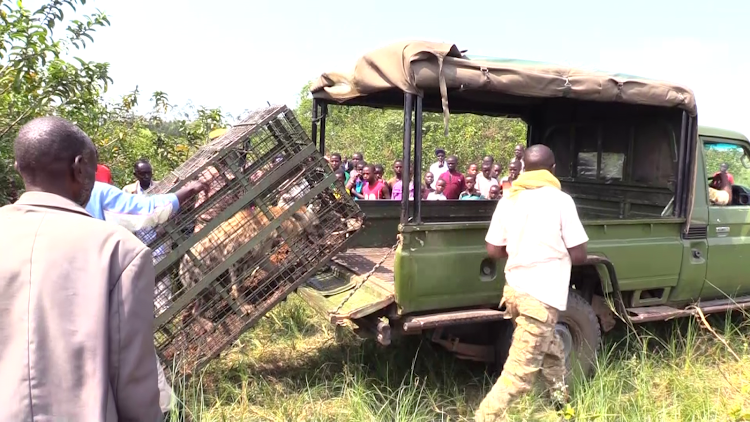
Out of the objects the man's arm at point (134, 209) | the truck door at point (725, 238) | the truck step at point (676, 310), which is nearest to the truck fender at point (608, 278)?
the truck step at point (676, 310)

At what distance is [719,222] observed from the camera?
473 cm

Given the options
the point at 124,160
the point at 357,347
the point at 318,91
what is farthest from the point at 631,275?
the point at 124,160

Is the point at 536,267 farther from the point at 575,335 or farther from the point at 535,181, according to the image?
the point at 575,335

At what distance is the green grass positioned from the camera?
3.40 meters

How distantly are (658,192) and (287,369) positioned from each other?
3.39m

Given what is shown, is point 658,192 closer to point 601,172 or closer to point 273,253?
point 601,172

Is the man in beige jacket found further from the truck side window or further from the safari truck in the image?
the truck side window

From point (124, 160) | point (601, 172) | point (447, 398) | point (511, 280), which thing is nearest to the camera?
point (511, 280)

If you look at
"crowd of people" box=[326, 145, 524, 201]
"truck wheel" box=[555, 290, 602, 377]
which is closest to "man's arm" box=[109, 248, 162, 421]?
"truck wheel" box=[555, 290, 602, 377]

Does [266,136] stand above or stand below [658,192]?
above

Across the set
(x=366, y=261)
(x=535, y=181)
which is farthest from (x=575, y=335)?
(x=366, y=261)

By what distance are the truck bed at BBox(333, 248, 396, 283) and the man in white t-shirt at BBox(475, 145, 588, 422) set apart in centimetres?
91

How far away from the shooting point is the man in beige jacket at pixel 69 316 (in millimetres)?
1306

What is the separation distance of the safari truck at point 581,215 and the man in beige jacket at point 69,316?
225 centimetres
